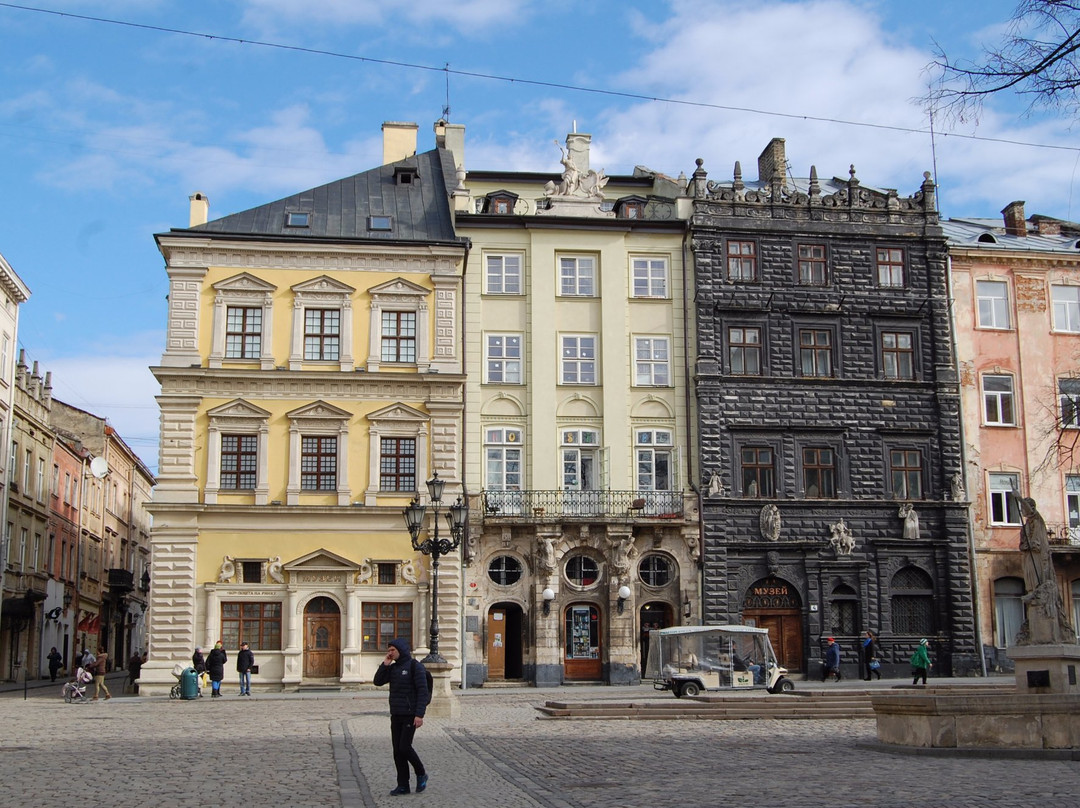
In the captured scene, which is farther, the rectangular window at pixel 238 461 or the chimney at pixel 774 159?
the chimney at pixel 774 159

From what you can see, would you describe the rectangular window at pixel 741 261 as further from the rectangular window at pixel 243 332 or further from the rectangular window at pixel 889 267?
the rectangular window at pixel 243 332

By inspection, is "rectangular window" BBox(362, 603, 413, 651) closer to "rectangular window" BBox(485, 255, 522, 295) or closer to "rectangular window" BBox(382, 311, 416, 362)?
"rectangular window" BBox(382, 311, 416, 362)

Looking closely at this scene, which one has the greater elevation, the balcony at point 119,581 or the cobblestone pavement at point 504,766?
the balcony at point 119,581

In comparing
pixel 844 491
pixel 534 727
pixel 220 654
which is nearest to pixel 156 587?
pixel 220 654

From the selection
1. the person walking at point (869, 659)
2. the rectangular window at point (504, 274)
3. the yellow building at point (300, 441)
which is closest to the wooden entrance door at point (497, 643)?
the yellow building at point (300, 441)

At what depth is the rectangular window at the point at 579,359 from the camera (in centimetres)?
4062

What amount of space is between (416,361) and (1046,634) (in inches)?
868

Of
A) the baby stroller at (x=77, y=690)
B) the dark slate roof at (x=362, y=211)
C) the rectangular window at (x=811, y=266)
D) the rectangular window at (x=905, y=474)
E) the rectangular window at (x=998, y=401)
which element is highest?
the dark slate roof at (x=362, y=211)

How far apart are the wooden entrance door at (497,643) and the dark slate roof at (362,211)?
39.0 feet

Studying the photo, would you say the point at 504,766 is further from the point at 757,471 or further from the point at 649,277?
the point at 649,277

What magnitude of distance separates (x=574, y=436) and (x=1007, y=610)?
15.5 meters

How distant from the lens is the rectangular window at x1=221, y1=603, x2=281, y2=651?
121ft

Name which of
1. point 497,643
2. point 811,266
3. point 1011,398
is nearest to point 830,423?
point 811,266

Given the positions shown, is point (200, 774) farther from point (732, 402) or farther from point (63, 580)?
point (63, 580)
